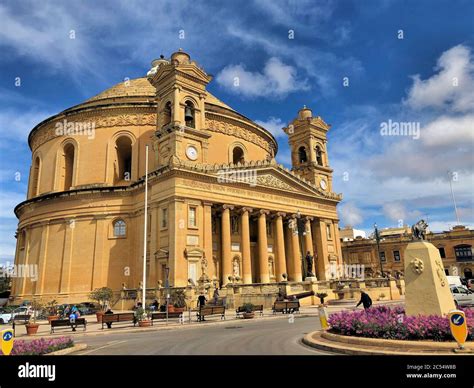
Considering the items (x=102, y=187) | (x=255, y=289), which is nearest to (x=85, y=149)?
(x=102, y=187)

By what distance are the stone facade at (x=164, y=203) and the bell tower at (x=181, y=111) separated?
0.12 meters

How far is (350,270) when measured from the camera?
66.3m

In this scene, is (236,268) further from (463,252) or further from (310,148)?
(463,252)

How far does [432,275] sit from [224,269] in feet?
88.0

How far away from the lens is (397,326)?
9.49 metres

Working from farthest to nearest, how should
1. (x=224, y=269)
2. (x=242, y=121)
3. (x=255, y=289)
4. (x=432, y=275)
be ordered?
1. (x=242, y=121)
2. (x=224, y=269)
3. (x=255, y=289)
4. (x=432, y=275)

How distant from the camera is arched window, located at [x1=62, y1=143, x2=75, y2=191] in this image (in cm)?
4734

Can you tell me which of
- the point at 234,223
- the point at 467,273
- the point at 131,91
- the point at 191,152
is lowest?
the point at 467,273

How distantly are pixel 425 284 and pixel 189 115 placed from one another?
33094 mm

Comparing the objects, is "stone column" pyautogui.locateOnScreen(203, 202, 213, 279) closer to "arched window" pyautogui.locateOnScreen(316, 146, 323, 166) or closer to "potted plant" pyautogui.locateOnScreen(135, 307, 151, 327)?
"potted plant" pyautogui.locateOnScreen(135, 307, 151, 327)

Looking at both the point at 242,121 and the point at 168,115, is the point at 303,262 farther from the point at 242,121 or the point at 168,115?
the point at 168,115

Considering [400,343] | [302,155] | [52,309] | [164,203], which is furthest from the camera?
[302,155]

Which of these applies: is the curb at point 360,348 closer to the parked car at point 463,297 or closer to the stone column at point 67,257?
the parked car at point 463,297

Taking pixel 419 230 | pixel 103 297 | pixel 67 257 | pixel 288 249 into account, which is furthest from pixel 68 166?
pixel 419 230
